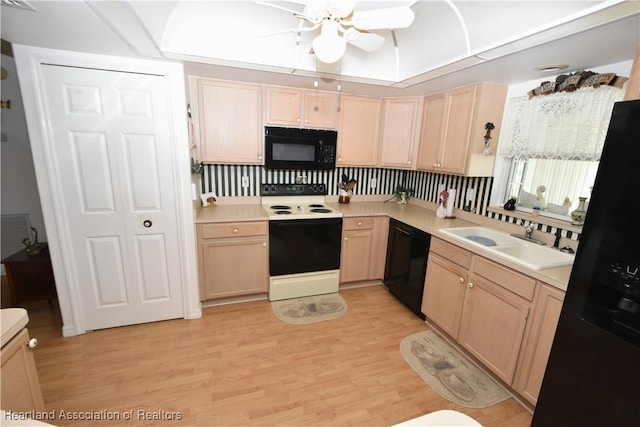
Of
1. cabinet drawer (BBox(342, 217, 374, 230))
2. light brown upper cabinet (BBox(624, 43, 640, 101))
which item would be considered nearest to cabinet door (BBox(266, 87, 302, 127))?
cabinet drawer (BBox(342, 217, 374, 230))

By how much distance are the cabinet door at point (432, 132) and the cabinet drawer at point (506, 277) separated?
1.19 metres

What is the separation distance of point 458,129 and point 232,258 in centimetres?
246

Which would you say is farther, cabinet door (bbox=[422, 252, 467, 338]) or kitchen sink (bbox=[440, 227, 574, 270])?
cabinet door (bbox=[422, 252, 467, 338])

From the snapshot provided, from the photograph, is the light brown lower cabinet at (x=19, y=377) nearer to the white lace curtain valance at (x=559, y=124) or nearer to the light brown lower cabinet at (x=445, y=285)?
the light brown lower cabinet at (x=445, y=285)

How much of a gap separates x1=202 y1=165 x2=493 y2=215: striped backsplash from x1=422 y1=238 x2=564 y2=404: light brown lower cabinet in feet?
2.71

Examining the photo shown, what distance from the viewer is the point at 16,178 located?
9.60 ft

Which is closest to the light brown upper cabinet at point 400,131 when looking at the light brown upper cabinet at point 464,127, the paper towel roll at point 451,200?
the light brown upper cabinet at point 464,127

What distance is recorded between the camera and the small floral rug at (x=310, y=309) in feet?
8.72

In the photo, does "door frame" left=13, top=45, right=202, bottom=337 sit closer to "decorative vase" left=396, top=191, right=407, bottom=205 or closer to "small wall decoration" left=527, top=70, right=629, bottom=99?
"decorative vase" left=396, top=191, right=407, bottom=205

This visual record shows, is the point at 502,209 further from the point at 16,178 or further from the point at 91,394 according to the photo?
the point at 16,178

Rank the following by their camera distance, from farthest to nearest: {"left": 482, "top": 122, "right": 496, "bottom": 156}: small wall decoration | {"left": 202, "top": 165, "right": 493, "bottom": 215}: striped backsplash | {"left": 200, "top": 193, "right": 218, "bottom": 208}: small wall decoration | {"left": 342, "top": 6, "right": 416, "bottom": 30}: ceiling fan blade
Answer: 1. {"left": 200, "top": 193, "right": 218, "bottom": 208}: small wall decoration
2. {"left": 202, "top": 165, "right": 493, "bottom": 215}: striped backsplash
3. {"left": 482, "top": 122, "right": 496, "bottom": 156}: small wall decoration
4. {"left": 342, "top": 6, "right": 416, "bottom": 30}: ceiling fan blade

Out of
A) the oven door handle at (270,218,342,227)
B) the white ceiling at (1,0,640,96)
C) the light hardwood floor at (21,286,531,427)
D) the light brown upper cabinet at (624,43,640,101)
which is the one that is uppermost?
the white ceiling at (1,0,640,96)

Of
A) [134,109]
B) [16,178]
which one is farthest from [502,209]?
[16,178]

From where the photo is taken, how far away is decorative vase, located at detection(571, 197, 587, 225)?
1.96 metres
